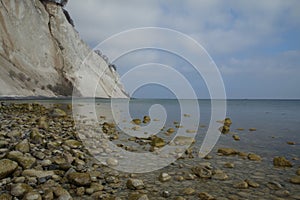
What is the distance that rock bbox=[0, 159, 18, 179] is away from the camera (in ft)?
12.2

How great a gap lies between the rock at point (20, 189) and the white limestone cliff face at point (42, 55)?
3519 cm

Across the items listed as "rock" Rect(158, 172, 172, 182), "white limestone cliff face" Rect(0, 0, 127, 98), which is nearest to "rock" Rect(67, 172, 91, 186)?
"rock" Rect(158, 172, 172, 182)

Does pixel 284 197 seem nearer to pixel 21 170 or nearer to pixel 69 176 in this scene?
pixel 69 176

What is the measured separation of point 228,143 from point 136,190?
5072 millimetres

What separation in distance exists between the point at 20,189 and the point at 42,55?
1859 inches

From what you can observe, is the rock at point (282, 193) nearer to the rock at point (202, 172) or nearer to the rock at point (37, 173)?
the rock at point (202, 172)

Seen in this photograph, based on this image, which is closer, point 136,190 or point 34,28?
point 136,190

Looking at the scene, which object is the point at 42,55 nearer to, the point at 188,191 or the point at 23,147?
the point at 23,147

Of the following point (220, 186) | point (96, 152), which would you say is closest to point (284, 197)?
point (220, 186)

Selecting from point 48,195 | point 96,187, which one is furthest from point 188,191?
point 48,195

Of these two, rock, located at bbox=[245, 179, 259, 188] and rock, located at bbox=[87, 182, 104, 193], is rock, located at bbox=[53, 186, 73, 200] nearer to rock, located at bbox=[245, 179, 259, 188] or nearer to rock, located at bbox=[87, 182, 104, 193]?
rock, located at bbox=[87, 182, 104, 193]

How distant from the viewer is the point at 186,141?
7.73m

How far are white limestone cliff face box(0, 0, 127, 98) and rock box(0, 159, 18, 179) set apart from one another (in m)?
34.5

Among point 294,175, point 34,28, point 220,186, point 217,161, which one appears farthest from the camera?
point 34,28
